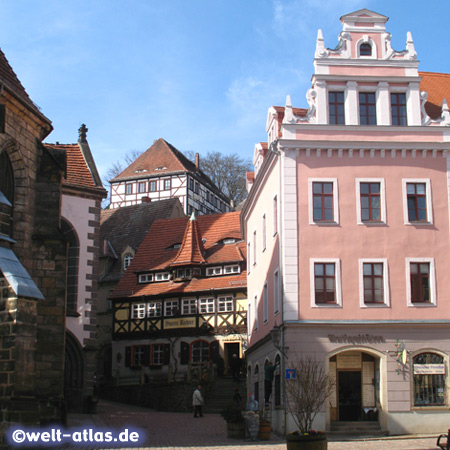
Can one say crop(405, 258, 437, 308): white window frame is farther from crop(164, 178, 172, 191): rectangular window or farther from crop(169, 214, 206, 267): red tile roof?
crop(164, 178, 172, 191): rectangular window

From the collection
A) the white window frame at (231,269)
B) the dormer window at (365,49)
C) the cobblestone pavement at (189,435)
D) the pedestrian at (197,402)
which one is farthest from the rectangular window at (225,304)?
the dormer window at (365,49)

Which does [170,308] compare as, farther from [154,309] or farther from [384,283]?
[384,283]

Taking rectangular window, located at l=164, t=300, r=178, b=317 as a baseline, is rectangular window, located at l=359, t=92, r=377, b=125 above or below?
above

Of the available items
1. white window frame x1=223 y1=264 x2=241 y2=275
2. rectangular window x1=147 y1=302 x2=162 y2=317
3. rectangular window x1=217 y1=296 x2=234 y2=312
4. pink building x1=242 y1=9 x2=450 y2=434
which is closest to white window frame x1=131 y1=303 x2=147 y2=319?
rectangular window x1=147 y1=302 x2=162 y2=317

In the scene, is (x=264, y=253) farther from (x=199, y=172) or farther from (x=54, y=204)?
(x=199, y=172)

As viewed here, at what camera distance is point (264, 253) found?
27062mm

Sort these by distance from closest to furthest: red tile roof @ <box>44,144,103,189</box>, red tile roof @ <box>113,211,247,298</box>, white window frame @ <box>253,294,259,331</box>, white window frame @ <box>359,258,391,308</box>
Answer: white window frame @ <box>359,258,391,308</box> → red tile roof @ <box>44,144,103,189</box> → white window frame @ <box>253,294,259,331</box> → red tile roof @ <box>113,211,247,298</box>

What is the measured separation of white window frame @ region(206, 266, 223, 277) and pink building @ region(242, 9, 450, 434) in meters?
14.8

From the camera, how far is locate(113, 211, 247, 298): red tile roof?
39500mm

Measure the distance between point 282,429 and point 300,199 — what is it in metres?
6.89

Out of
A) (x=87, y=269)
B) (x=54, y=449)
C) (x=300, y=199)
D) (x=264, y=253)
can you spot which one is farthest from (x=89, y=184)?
(x=54, y=449)

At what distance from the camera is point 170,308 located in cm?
4006

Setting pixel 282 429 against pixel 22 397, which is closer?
pixel 22 397

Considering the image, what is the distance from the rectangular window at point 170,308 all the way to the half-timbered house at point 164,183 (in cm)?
2360
